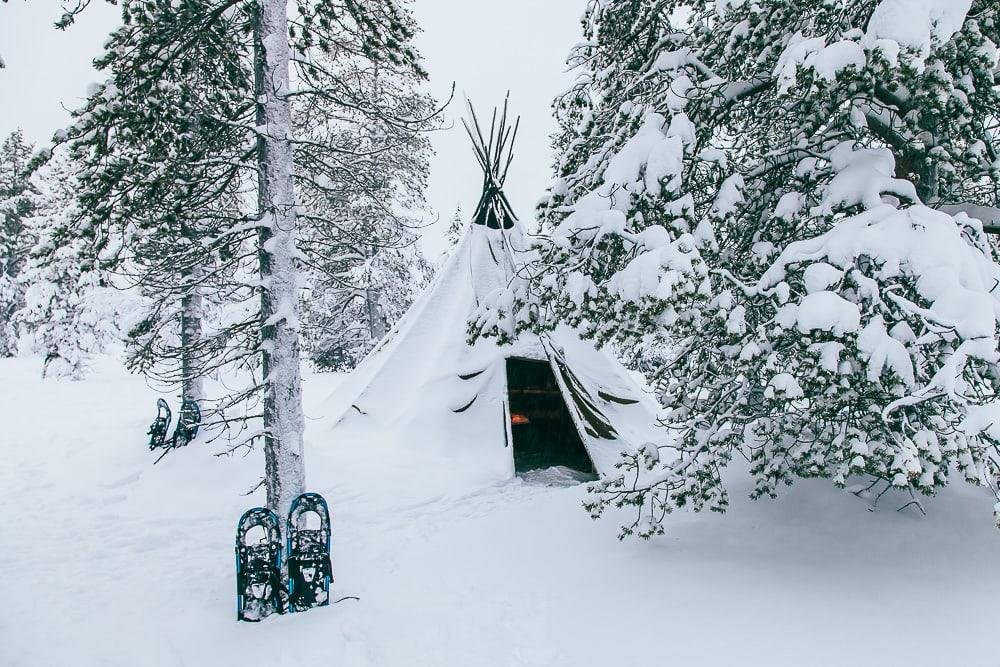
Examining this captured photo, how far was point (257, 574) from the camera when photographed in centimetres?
473

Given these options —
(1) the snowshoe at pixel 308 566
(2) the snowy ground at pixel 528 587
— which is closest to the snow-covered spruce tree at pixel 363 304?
(2) the snowy ground at pixel 528 587

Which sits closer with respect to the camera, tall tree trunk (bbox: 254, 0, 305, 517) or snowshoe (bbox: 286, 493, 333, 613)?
snowshoe (bbox: 286, 493, 333, 613)

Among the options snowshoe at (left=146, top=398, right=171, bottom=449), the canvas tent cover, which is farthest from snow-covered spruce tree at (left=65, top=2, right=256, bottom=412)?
snowshoe at (left=146, top=398, right=171, bottom=449)

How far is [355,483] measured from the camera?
8.16m

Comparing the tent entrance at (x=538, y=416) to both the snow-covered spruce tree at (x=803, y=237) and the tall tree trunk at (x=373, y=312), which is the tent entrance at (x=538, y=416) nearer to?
the snow-covered spruce tree at (x=803, y=237)

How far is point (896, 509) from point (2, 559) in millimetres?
9278

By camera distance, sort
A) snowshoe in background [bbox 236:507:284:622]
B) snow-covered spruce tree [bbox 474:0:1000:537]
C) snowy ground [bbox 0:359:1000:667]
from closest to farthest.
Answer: snow-covered spruce tree [bbox 474:0:1000:537]
snowy ground [bbox 0:359:1000:667]
snowshoe in background [bbox 236:507:284:622]

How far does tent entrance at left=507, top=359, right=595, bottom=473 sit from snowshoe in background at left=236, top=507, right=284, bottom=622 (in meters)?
6.70

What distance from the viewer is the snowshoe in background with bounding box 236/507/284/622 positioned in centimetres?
470

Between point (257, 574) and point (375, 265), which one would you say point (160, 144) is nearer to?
point (257, 574)

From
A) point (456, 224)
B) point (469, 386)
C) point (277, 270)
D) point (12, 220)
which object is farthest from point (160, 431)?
point (12, 220)

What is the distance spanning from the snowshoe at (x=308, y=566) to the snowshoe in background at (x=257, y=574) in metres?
0.12

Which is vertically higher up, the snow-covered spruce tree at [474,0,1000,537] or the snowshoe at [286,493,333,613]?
the snow-covered spruce tree at [474,0,1000,537]

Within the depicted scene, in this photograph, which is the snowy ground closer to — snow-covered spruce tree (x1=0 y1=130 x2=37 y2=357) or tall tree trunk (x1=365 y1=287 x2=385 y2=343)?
tall tree trunk (x1=365 y1=287 x2=385 y2=343)
